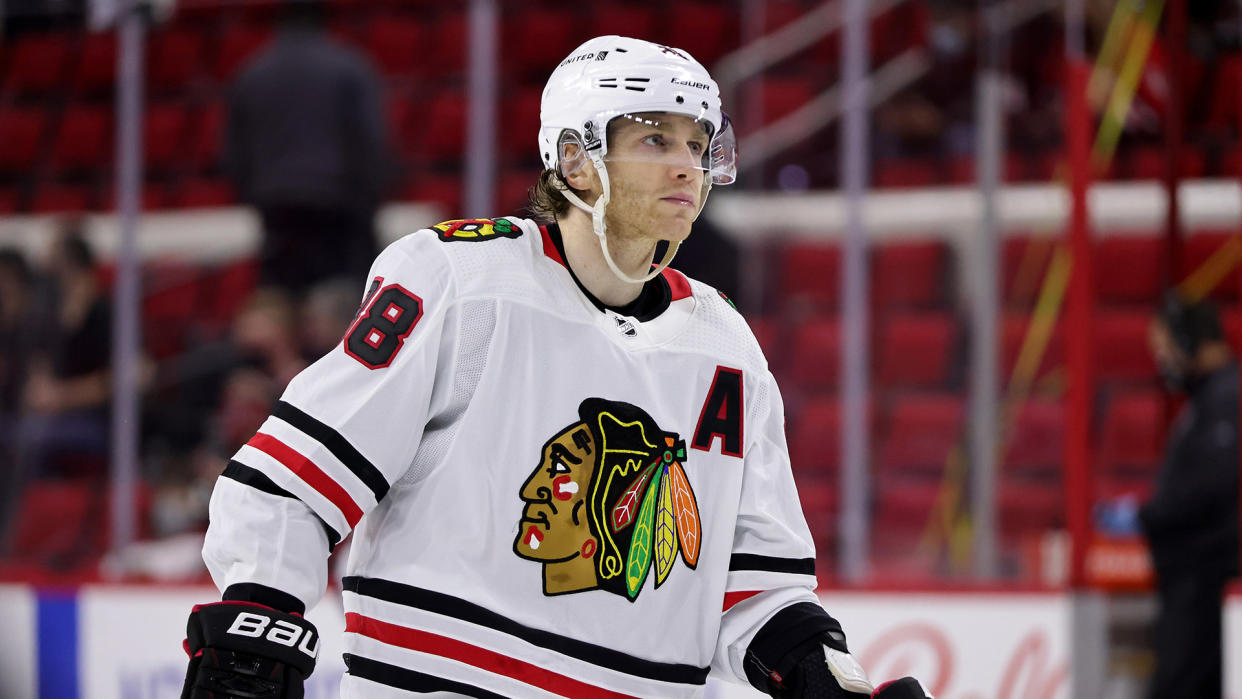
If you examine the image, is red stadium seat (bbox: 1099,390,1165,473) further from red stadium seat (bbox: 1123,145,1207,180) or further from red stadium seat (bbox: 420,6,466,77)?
red stadium seat (bbox: 420,6,466,77)

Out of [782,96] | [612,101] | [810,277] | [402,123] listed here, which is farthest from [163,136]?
[612,101]

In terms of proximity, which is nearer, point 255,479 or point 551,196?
point 255,479

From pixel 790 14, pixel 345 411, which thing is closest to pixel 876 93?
pixel 790 14

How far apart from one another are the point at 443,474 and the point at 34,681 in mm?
2900

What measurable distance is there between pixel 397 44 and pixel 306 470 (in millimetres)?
2778

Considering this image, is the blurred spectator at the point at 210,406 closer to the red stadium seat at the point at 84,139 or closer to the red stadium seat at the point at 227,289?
the red stadium seat at the point at 227,289

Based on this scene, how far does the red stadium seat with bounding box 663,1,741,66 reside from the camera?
Result: 403 centimetres

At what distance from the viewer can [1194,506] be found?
3951mm

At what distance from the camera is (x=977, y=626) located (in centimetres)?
388

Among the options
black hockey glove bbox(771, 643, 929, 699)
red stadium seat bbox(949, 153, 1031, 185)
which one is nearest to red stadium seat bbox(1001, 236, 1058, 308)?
red stadium seat bbox(949, 153, 1031, 185)

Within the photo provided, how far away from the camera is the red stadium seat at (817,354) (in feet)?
12.7

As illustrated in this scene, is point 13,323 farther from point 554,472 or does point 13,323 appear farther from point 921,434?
point 554,472

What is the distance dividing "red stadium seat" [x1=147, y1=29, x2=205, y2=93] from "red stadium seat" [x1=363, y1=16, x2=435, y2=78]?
44 centimetres

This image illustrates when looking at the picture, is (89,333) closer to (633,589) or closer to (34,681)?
(34,681)
